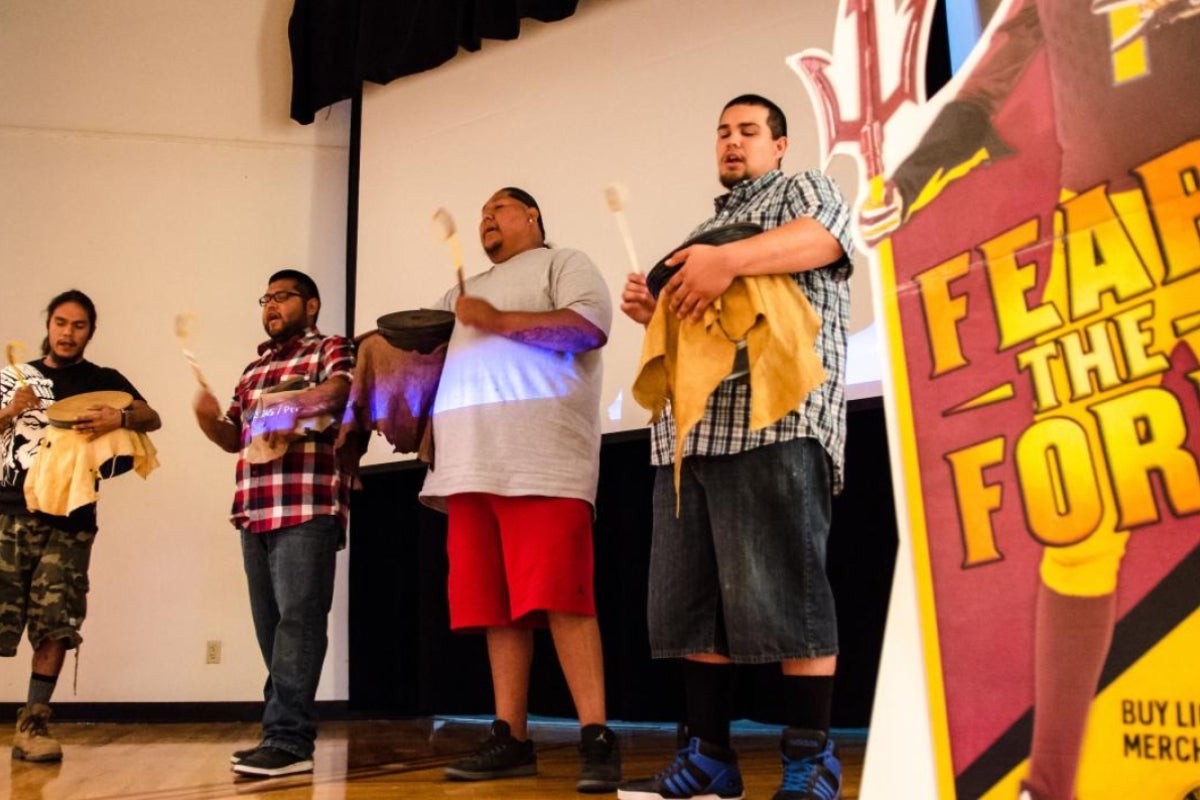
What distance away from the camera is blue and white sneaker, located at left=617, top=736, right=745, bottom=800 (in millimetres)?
1811

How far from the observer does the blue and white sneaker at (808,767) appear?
5.49 feet

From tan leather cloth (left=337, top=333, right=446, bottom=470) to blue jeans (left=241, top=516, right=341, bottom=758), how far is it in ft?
0.80

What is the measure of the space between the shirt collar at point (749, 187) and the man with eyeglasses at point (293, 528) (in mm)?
1132

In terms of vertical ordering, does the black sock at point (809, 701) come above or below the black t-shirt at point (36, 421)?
below

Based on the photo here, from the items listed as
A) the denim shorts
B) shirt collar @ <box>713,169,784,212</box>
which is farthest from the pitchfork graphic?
the denim shorts

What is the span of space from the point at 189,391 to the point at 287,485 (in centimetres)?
199

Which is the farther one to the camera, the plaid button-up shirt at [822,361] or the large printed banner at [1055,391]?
the plaid button-up shirt at [822,361]

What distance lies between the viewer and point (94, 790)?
2.39 meters

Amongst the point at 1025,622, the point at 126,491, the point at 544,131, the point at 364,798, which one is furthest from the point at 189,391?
Result: the point at 1025,622

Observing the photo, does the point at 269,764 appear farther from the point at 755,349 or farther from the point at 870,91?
the point at 870,91

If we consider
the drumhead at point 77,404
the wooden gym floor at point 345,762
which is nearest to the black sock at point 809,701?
the wooden gym floor at point 345,762

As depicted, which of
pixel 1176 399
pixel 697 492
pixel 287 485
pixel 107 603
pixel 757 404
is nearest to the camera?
pixel 1176 399

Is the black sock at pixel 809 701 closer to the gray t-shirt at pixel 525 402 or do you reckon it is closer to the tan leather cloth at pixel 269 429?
the gray t-shirt at pixel 525 402

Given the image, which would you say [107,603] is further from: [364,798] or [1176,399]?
[1176,399]
